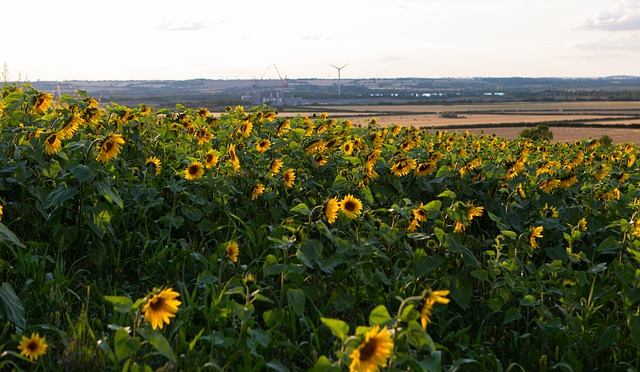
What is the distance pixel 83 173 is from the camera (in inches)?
167

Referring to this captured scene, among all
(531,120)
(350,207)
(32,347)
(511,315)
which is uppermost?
(350,207)

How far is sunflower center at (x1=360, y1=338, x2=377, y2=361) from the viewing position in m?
2.42

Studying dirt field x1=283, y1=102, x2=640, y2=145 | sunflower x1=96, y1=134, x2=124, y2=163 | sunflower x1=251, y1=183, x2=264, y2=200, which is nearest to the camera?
sunflower x1=96, y1=134, x2=124, y2=163

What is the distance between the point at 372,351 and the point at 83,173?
2635mm

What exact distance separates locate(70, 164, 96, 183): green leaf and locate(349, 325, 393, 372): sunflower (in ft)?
8.29

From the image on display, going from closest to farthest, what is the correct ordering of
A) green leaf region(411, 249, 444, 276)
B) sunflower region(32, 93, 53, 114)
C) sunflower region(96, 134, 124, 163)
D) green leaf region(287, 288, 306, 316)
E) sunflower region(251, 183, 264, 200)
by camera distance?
green leaf region(287, 288, 306, 316), green leaf region(411, 249, 444, 276), sunflower region(96, 134, 124, 163), sunflower region(32, 93, 53, 114), sunflower region(251, 183, 264, 200)

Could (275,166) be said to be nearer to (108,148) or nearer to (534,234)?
(108,148)

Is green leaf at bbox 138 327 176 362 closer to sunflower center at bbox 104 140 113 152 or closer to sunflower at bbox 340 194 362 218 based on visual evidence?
sunflower at bbox 340 194 362 218

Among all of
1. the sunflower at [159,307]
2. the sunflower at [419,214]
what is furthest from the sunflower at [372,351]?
the sunflower at [419,214]

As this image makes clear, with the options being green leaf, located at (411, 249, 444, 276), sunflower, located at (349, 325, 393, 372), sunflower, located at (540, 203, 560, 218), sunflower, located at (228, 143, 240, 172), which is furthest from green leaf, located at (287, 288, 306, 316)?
sunflower, located at (540, 203, 560, 218)

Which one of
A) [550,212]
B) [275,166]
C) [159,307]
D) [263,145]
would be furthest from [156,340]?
[550,212]

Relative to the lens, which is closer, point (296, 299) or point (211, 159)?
point (296, 299)

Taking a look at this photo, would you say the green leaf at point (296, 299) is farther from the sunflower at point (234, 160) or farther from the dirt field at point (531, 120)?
the dirt field at point (531, 120)

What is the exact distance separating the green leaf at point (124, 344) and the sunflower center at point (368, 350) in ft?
3.29
